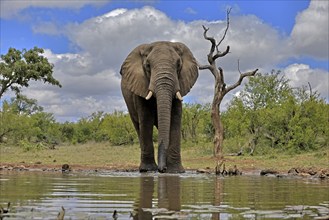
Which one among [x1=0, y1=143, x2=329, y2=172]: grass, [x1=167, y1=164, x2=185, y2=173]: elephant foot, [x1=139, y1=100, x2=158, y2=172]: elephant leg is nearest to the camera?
[x1=167, y1=164, x2=185, y2=173]: elephant foot

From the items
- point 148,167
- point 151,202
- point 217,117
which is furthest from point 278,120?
point 151,202

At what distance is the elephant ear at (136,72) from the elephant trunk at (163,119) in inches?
37.9

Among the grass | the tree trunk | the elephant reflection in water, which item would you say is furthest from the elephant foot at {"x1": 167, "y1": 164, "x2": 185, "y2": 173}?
the tree trunk

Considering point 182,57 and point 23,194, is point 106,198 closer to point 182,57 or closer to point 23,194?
point 23,194

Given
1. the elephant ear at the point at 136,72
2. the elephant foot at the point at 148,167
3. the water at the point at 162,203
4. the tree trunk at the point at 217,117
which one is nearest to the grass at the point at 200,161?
the tree trunk at the point at 217,117

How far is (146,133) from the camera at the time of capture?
1384cm

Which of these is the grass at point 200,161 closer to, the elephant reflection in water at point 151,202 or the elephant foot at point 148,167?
the elephant foot at point 148,167

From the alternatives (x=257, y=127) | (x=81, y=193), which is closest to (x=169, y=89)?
(x=81, y=193)

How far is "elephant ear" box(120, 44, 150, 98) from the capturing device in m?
Result: 13.5

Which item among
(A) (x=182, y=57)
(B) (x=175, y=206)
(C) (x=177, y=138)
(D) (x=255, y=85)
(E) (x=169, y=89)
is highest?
(D) (x=255, y=85)

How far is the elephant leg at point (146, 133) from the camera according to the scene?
13.6 metres

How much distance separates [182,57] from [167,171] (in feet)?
8.97

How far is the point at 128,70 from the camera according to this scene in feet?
46.7

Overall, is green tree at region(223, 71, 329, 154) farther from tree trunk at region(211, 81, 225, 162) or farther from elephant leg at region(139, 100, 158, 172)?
elephant leg at region(139, 100, 158, 172)
